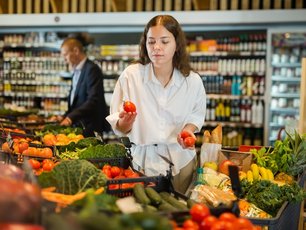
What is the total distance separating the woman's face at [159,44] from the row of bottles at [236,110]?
421cm

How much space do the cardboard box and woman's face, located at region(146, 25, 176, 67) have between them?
99cm

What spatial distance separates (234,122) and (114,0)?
266 cm

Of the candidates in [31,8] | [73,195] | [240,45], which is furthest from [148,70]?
[31,8]

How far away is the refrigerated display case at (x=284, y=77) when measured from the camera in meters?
7.32

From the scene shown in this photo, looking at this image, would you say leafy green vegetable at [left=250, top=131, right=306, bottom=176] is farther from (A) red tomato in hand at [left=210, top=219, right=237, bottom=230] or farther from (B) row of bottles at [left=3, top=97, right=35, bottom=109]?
(B) row of bottles at [left=3, top=97, right=35, bottom=109]

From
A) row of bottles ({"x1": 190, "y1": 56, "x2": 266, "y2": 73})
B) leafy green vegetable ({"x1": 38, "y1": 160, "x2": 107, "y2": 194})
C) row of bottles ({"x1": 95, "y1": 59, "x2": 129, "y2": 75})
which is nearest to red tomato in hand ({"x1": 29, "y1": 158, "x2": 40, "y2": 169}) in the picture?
leafy green vegetable ({"x1": 38, "y1": 160, "x2": 107, "y2": 194})

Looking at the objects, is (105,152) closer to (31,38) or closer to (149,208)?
(149,208)

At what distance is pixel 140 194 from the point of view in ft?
7.66

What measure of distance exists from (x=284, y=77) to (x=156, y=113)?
4252 mm

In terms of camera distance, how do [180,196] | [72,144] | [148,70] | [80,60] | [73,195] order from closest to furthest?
[73,195] < [180,196] < [148,70] < [72,144] < [80,60]

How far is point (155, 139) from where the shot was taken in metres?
3.49

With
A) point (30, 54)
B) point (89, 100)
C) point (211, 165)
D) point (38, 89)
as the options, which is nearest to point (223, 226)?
point (211, 165)

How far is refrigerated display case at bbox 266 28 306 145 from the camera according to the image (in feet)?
24.0

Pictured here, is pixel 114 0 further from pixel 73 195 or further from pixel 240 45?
pixel 73 195
